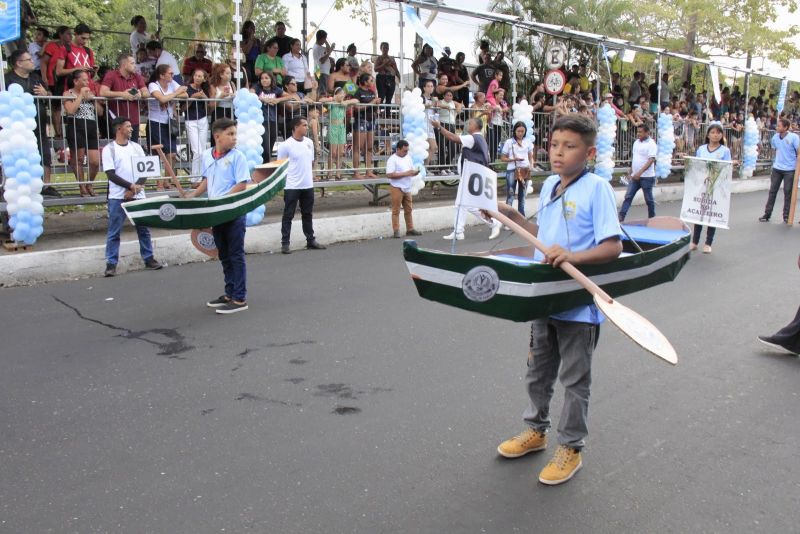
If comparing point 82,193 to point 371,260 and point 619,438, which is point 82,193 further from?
point 619,438

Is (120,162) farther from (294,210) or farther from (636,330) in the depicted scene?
(636,330)

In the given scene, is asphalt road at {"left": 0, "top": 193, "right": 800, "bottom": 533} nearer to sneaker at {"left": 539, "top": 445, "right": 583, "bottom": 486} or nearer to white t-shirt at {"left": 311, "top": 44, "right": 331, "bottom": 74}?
sneaker at {"left": 539, "top": 445, "right": 583, "bottom": 486}

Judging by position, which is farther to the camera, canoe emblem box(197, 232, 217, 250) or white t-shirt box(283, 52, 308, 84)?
white t-shirt box(283, 52, 308, 84)

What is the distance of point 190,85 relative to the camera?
36.4 ft

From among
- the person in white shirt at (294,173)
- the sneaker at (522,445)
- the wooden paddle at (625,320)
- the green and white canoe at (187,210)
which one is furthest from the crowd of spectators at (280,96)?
the wooden paddle at (625,320)

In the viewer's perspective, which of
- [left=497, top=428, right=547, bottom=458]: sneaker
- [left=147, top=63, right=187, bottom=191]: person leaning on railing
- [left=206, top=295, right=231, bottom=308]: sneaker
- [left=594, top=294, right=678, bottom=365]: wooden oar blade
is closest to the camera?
[left=594, top=294, right=678, bottom=365]: wooden oar blade

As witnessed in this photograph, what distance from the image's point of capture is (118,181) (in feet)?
27.6

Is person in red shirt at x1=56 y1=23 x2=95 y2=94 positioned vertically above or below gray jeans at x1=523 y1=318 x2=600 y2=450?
above

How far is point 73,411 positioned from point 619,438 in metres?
3.36

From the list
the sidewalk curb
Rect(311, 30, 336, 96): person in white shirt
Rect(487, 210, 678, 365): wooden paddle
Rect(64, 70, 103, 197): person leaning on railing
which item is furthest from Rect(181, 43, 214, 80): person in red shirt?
Rect(487, 210, 678, 365): wooden paddle

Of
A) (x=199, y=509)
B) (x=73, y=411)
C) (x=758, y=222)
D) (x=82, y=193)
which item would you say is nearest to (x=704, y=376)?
(x=199, y=509)

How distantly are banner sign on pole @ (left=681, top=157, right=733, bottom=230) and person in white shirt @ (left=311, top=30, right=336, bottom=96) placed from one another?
7.30m

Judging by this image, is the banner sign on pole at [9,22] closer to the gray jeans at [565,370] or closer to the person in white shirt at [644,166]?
the gray jeans at [565,370]

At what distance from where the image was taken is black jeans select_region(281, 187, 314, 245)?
1021 cm
